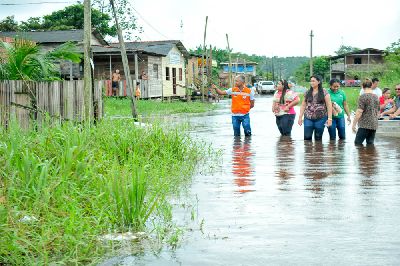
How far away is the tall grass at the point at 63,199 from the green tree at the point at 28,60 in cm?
500

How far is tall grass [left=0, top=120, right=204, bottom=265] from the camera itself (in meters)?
5.39

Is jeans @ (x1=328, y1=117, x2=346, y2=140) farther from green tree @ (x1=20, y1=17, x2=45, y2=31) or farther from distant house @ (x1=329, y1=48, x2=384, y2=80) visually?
distant house @ (x1=329, y1=48, x2=384, y2=80)

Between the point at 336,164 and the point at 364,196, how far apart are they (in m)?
3.49

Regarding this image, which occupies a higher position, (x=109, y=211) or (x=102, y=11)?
(x=102, y=11)

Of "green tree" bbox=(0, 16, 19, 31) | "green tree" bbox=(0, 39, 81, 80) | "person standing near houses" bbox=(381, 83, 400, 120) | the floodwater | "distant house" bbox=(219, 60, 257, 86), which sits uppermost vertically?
"green tree" bbox=(0, 16, 19, 31)

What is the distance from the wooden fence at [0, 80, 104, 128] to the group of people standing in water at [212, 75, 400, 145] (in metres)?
3.89

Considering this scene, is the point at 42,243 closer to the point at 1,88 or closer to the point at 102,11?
the point at 1,88

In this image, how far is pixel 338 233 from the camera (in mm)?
6203

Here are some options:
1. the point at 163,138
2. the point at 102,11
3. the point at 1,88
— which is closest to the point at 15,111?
the point at 1,88

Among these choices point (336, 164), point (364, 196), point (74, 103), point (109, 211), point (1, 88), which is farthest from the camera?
point (74, 103)

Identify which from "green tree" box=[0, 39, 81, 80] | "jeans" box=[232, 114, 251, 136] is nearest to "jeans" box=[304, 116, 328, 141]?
"jeans" box=[232, 114, 251, 136]

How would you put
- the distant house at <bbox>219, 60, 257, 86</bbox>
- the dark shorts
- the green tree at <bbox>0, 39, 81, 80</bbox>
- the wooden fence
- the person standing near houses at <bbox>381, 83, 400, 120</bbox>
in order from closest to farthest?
the wooden fence < the green tree at <bbox>0, 39, 81, 80</bbox> < the person standing near houses at <bbox>381, 83, 400, 120</bbox> < the dark shorts < the distant house at <bbox>219, 60, 257, 86</bbox>

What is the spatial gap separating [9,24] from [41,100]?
153 feet

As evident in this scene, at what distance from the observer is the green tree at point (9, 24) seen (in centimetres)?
5591
